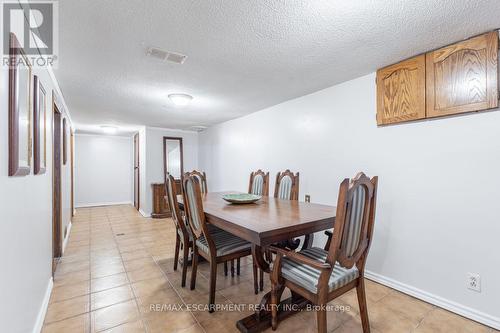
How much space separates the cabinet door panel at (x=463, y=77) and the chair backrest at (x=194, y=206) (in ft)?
6.92

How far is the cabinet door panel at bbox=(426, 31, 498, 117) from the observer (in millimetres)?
1731

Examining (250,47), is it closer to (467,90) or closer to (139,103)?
(467,90)

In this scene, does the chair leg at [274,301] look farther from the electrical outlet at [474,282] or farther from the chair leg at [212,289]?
the electrical outlet at [474,282]

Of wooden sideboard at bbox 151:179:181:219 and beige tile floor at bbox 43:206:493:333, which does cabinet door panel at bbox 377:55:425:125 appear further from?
wooden sideboard at bbox 151:179:181:219

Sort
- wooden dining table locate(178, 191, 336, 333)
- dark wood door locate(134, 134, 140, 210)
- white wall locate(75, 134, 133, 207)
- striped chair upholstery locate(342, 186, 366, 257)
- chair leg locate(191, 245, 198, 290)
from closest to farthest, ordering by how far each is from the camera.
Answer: striped chair upholstery locate(342, 186, 366, 257), wooden dining table locate(178, 191, 336, 333), chair leg locate(191, 245, 198, 290), dark wood door locate(134, 134, 140, 210), white wall locate(75, 134, 133, 207)

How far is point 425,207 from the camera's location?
2115 millimetres

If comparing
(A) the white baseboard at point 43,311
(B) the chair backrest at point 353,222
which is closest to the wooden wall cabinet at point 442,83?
(B) the chair backrest at point 353,222

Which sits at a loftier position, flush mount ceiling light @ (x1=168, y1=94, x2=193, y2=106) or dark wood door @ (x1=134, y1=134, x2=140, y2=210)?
flush mount ceiling light @ (x1=168, y1=94, x2=193, y2=106)

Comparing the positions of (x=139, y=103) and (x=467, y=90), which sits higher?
(x=139, y=103)

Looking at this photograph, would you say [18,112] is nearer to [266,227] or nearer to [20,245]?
[20,245]

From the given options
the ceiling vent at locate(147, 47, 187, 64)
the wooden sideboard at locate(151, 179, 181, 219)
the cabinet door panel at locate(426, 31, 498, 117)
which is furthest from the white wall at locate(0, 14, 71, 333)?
the wooden sideboard at locate(151, 179, 181, 219)

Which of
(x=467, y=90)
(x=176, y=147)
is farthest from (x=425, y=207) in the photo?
(x=176, y=147)

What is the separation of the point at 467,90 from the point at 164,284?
3167 mm

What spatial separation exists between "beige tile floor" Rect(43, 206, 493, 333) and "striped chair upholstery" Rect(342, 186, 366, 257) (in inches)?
29.3
